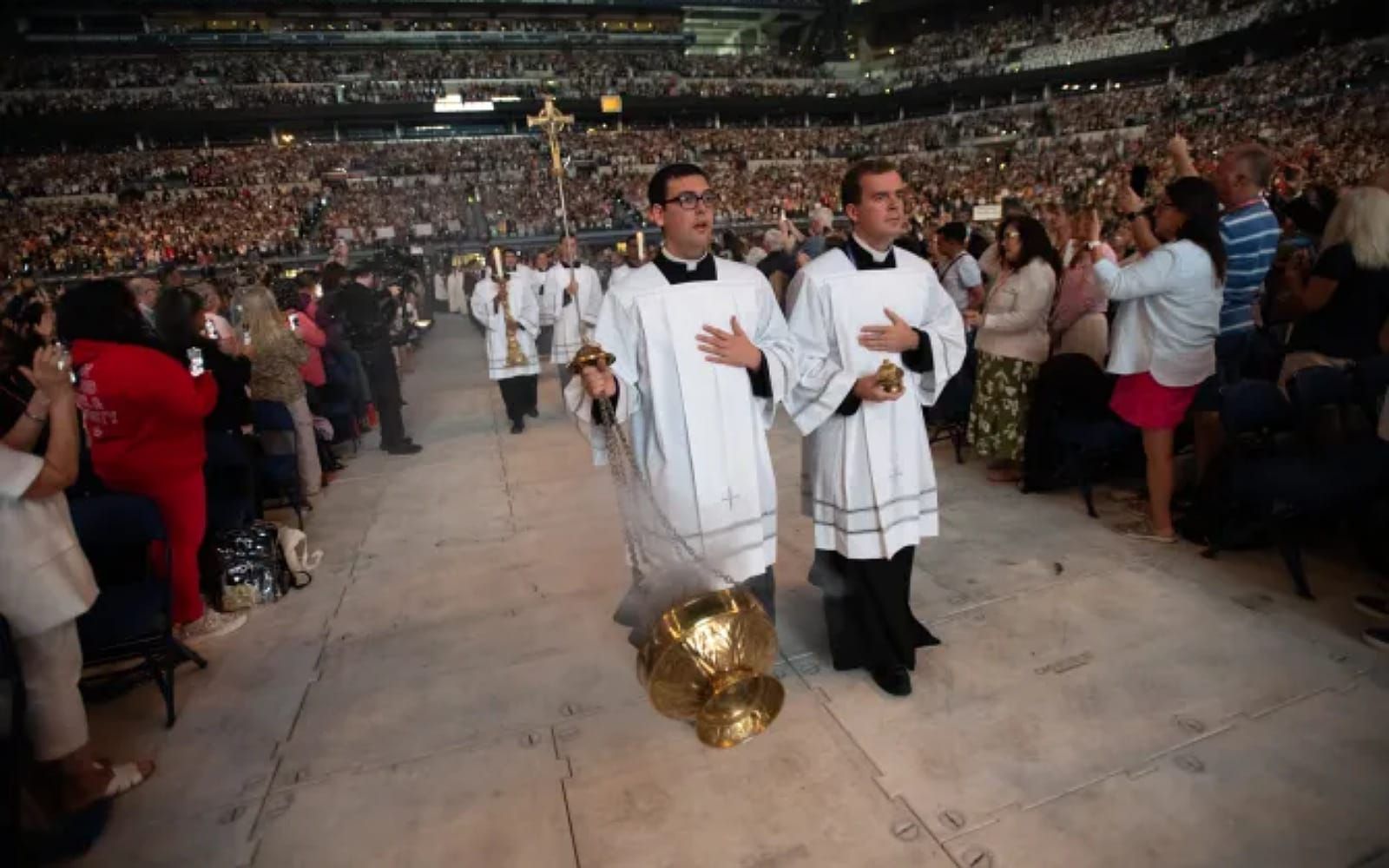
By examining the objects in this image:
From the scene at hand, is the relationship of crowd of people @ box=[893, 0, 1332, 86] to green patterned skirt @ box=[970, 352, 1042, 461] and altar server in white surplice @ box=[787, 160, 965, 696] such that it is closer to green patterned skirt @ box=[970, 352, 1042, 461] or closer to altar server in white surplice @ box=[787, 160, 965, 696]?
green patterned skirt @ box=[970, 352, 1042, 461]

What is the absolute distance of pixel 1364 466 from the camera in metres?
3.21

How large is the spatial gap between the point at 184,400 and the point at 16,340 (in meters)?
0.62

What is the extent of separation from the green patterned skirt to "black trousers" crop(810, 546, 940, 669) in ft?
7.24

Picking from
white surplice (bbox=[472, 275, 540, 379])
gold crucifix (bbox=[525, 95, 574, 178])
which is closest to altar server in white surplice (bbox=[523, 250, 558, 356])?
white surplice (bbox=[472, 275, 540, 379])

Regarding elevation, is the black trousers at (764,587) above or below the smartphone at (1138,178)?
below

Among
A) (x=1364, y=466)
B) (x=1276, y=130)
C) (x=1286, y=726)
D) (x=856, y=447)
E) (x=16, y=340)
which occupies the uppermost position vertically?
(x=1276, y=130)

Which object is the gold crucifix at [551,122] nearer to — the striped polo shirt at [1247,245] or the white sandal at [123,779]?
the white sandal at [123,779]

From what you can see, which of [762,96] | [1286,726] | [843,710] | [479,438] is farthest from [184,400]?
[762,96]

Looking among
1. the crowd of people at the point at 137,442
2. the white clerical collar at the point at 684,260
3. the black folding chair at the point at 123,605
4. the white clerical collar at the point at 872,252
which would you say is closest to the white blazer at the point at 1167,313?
the white clerical collar at the point at 872,252

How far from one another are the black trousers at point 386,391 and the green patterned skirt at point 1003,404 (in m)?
5.04

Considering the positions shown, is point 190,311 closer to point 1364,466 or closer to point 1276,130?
point 1364,466

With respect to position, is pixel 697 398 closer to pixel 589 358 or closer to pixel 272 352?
pixel 589 358

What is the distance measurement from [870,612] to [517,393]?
554 cm

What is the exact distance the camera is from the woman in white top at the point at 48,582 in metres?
2.22
